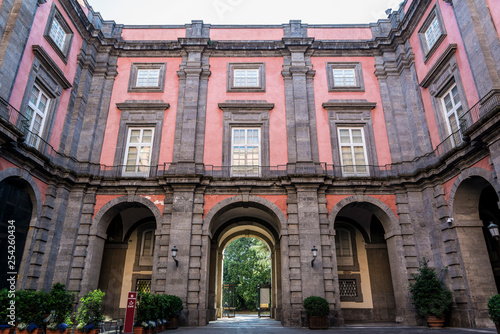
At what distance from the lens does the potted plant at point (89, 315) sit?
872 cm

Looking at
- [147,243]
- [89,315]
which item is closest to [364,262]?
[147,243]

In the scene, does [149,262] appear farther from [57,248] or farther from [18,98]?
[18,98]

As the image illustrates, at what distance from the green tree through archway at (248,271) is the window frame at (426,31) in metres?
22.5

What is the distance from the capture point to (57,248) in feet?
44.4

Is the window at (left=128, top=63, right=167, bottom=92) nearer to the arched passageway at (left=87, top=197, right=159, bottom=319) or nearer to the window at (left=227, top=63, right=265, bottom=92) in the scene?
the window at (left=227, top=63, right=265, bottom=92)

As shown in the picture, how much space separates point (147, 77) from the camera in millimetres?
17938

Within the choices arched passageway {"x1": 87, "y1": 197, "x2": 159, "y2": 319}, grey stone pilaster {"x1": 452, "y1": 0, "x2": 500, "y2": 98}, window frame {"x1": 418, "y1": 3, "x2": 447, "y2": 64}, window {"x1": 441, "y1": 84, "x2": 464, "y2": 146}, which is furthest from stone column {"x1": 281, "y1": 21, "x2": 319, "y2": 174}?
arched passageway {"x1": 87, "y1": 197, "x2": 159, "y2": 319}

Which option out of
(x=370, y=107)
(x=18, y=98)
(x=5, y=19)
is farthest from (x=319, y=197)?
(x=5, y=19)

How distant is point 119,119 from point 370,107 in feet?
42.0

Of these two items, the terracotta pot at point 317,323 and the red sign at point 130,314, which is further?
the terracotta pot at point 317,323

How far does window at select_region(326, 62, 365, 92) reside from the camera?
1733cm

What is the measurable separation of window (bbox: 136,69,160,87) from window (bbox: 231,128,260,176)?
529 centimetres

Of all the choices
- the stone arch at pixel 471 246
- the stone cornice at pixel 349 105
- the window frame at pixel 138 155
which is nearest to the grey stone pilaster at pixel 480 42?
the stone arch at pixel 471 246

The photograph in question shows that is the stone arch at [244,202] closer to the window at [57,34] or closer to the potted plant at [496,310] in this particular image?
the potted plant at [496,310]
